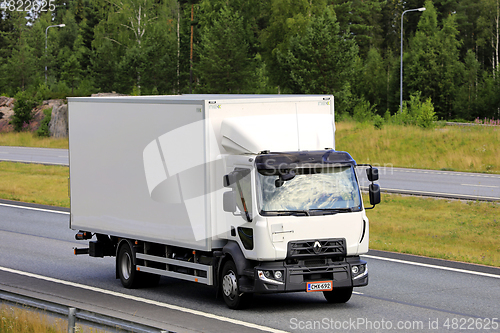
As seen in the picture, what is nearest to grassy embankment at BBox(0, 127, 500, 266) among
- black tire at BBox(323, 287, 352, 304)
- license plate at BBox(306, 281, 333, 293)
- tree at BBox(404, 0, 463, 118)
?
black tire at BBox(323, 287, 352, 304)

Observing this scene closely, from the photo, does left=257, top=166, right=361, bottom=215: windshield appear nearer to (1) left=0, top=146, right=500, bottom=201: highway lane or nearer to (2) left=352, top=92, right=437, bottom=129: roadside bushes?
(1) left=0, top=146, right=500, bottom=201: highway lane

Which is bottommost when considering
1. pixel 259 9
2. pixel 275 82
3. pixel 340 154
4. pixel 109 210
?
pixel 109 210

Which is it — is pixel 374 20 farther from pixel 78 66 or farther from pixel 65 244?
pixel 65 244

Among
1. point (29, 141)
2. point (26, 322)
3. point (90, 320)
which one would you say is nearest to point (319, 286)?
point (90, 320)

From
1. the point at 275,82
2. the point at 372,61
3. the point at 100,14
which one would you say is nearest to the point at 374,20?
the point at 372,61

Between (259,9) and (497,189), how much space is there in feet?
192

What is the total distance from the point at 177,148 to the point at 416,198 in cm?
1363

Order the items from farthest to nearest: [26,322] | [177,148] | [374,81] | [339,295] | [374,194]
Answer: [374,81] < [177,148] < [339,295] < [374,194] < [26,322]

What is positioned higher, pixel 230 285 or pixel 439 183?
pixel 439 183

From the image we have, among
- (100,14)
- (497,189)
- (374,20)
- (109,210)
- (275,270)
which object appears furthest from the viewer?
(374,20)

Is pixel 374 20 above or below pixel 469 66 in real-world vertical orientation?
above

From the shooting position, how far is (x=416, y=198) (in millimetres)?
22719

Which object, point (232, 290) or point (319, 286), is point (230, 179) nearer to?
point (232, 290)

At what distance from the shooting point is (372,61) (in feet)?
269
